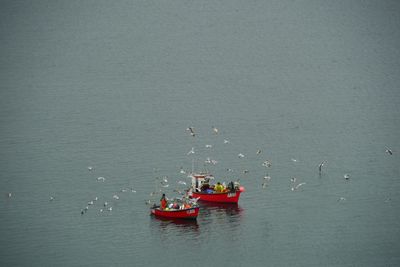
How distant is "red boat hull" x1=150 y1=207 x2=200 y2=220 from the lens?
2761 inches

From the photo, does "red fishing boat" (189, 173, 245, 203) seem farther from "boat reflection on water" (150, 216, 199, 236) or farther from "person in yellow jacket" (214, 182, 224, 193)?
"boat reflection on water" (150, 216, 199, 236)

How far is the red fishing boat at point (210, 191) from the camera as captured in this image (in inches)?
2923

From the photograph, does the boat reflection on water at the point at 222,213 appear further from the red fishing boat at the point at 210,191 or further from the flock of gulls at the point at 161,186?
the flock of gulls at the point at 161,186

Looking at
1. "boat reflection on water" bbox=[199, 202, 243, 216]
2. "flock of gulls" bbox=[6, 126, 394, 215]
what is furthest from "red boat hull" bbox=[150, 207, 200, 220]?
"flock of gulls" bbox=[6, 126, 394, 215]

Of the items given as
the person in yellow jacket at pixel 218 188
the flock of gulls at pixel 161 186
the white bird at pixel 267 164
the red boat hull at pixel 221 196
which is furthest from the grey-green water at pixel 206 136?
the person in yellow jacket at pixel 218 188

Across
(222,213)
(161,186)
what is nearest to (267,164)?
(161,186)

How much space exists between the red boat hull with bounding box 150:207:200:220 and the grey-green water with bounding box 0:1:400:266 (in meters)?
1.40

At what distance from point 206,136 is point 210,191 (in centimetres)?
2480

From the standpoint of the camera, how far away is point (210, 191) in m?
75.4

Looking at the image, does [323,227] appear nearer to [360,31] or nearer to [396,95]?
[396,95]

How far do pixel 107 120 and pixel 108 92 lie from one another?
64.3ft

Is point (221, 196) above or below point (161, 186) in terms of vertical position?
below

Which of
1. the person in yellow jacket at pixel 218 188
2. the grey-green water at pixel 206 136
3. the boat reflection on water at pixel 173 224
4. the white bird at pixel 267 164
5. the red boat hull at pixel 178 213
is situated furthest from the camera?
the white bird at pixel 267 164

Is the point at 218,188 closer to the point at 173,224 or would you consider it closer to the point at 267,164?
the point at 173,224
